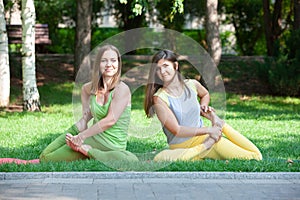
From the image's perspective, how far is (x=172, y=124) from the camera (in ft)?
26.9

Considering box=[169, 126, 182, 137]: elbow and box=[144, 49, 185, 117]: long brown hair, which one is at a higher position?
box=[144, 49, 185, 117]: long brown hair

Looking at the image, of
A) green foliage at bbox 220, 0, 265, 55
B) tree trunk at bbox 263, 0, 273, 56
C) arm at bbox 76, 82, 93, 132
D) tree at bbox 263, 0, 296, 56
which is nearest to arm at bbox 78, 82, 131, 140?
arm at bbox 76, 82, 93, 132

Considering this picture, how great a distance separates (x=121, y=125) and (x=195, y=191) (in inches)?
69.4

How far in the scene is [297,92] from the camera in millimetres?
19891

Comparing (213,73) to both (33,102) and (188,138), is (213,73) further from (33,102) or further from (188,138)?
(33,102)

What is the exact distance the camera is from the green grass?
806cm

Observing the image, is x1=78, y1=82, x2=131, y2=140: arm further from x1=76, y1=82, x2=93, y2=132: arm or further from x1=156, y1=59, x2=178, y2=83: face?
x1=156, y1=59, x2=178, y2=83: face

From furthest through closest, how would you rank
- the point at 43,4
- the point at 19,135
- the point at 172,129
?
the point at 43,4 < the point at 19,135 < the point at 172,129

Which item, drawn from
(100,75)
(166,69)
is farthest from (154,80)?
(100,75)

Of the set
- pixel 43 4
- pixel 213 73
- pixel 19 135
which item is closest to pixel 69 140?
pixel 213 73

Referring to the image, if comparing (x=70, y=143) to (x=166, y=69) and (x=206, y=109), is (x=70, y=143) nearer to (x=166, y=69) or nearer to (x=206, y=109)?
(x=166, y=69)

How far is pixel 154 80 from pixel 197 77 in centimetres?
872

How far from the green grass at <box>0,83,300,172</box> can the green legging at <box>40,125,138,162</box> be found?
15 cm

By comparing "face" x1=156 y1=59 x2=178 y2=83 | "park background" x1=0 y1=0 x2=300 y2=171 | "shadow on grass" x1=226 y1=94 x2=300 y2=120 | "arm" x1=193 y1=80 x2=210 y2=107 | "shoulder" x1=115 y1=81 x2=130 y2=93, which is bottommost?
"shadow on grass" x1=226 y1=94 x2=300 y2=120
